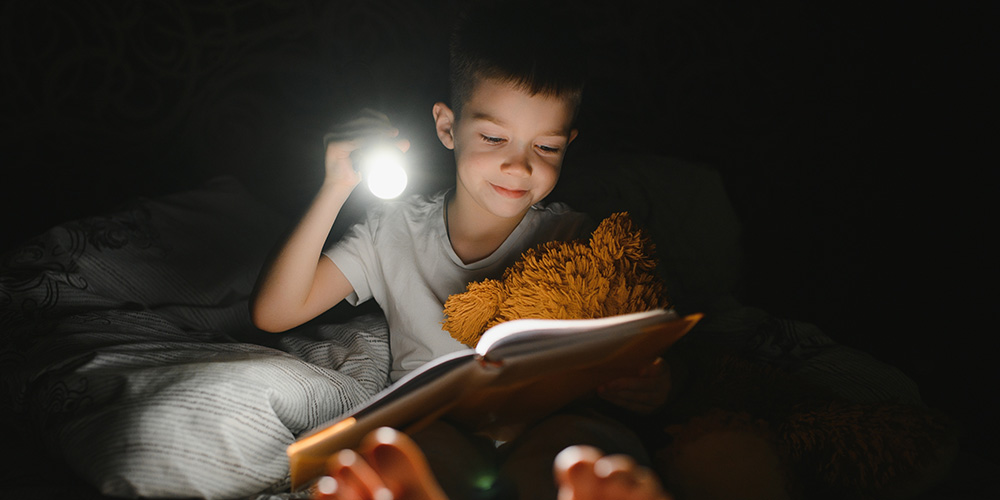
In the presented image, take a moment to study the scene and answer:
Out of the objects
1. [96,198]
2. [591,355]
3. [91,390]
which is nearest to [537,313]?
[591,355]

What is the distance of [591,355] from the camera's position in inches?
19.4

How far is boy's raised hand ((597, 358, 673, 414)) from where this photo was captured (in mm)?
624

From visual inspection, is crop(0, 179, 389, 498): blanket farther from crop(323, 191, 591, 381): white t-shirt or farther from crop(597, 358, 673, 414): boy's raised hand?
crop(597, 358, 673, 414): boy's raised hand

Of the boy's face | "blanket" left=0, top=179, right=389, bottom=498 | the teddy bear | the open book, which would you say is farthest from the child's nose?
"blanket" left=0, top=179, right=389, bottom=498

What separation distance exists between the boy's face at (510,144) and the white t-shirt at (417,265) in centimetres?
9

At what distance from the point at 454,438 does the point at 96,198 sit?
3.67 feet

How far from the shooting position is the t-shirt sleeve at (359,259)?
83cm

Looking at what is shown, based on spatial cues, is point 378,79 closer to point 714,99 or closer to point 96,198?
point 96,198

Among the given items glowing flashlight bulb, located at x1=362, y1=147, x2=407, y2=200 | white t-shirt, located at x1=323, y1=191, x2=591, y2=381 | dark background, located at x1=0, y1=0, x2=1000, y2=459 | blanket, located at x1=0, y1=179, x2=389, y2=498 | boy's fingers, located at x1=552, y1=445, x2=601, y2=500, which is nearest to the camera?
boy's fingers, located at x1=552, y1=445, x2=601, y2=500

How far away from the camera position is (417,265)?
852 millimetres

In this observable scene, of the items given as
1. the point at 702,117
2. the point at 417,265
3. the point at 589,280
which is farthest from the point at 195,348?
the point at 702,117

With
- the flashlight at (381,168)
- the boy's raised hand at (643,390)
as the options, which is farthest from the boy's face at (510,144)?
the boy's raised hand at (643,390)

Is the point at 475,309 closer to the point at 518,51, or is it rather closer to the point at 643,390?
the point at 643,390

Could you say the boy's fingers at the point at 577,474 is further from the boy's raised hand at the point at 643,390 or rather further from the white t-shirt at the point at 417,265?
the white t-shirt at the point at 417,265
